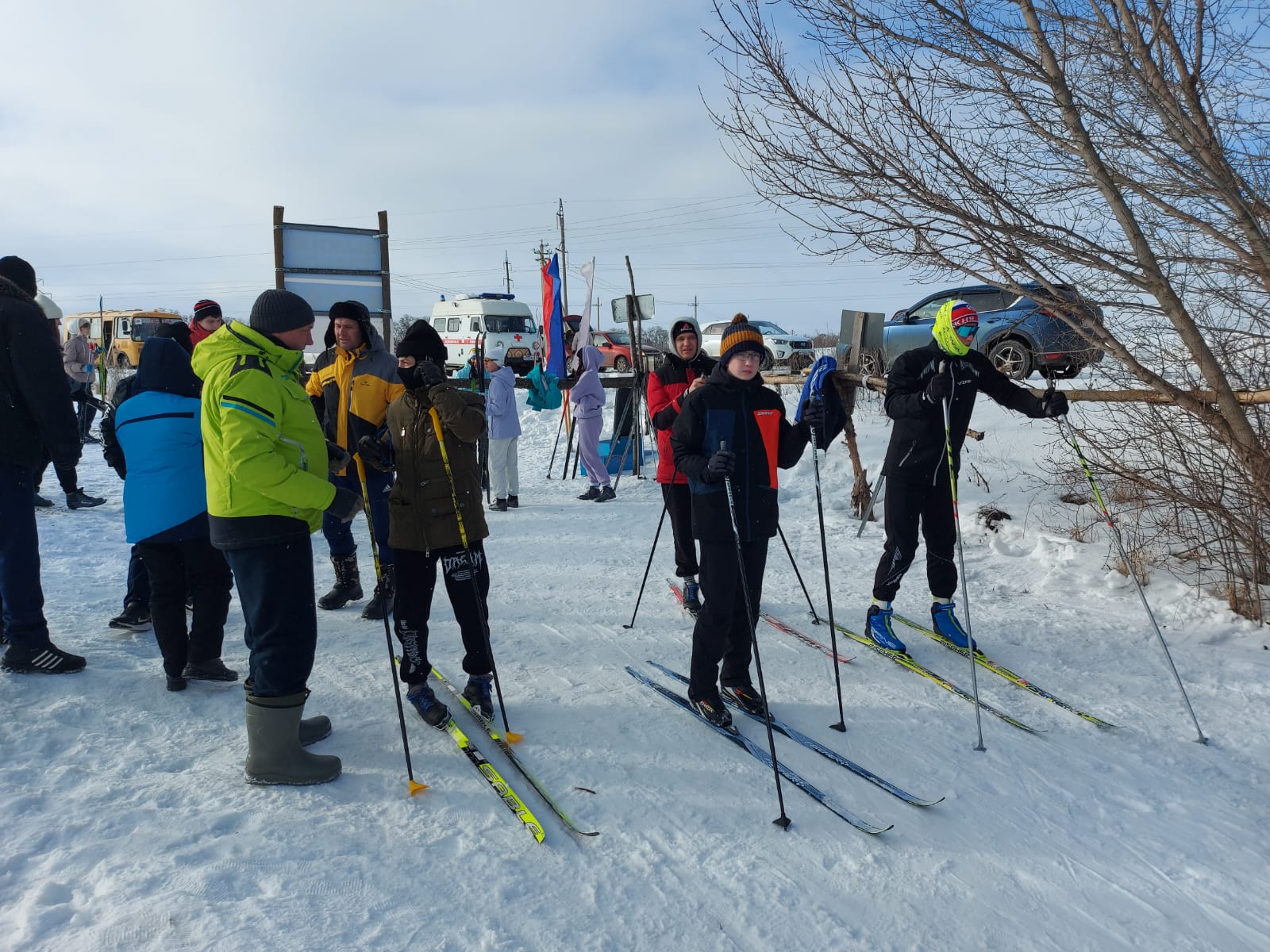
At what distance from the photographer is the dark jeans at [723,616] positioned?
11.6 feet

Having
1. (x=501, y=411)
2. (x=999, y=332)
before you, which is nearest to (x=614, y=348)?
(x=501, y=411)

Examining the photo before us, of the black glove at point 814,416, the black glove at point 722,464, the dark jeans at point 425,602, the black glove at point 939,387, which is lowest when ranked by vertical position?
the dark jeans at point 425,602

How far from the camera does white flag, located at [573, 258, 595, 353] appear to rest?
1030 centimetres

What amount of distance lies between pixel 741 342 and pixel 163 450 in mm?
2802

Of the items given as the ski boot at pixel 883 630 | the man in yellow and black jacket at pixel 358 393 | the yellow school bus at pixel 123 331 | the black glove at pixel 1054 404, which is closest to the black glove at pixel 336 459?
the man in yellow and black jacket at pixel 358 393

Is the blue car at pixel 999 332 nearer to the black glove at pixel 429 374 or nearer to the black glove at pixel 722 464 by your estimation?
the black glove at pixel 722 464

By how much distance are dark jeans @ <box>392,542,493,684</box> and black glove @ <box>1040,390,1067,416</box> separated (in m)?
3.23

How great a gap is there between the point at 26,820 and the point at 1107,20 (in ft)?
21.5

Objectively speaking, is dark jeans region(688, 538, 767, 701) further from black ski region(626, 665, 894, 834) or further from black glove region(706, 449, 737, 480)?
black glove region(706, 449, 737, 480)

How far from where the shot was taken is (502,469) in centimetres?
898

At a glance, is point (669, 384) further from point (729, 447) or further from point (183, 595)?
point (183, 595)

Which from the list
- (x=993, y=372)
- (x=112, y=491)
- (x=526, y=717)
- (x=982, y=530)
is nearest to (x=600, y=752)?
(x=526, y=717)

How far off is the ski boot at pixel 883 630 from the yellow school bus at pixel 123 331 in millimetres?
23679

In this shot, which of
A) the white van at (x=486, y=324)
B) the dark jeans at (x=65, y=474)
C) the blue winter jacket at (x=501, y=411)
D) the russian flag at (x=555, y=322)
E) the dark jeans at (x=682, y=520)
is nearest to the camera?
the dark jeans at (x=65, y=474)
